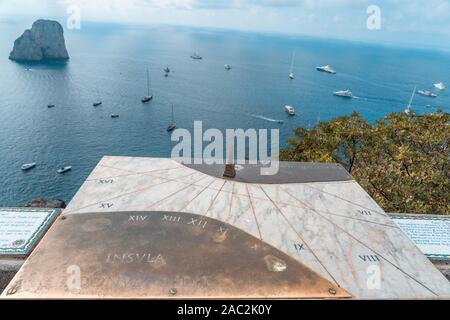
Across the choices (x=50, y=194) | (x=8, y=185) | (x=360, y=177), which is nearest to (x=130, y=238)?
(x=360, y=177)

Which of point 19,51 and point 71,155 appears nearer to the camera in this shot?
point 71,155

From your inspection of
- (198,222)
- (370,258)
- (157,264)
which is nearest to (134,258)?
(157,264)

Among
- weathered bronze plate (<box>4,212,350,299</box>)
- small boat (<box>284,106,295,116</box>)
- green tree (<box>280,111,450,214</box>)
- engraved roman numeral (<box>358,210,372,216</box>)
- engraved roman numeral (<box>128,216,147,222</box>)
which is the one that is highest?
engraved roman numeral (<box>128,216,147,222</box>)

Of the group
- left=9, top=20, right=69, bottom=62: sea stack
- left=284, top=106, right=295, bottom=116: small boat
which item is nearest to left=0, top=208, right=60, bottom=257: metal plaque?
left=284, top=106, right=295, bottom=116: small boat

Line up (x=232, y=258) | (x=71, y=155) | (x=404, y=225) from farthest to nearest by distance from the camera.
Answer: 1. (x=71, y=155)
2. (x=404, y=225)
3. (x=232, y=258)

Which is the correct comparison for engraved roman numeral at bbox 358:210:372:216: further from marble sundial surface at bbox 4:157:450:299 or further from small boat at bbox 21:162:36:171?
small boat at bbox 21:162:36:171

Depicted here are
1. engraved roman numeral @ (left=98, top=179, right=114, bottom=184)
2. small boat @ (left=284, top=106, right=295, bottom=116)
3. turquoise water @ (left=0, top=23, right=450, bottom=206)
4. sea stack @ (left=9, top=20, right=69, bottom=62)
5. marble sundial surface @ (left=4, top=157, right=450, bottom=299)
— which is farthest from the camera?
sea stack @ (left=9, top=20, right=69, bottom=62)
